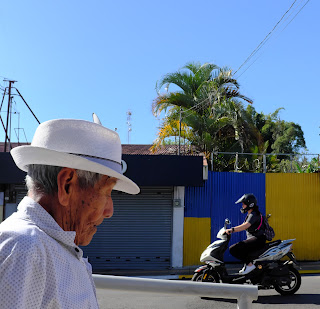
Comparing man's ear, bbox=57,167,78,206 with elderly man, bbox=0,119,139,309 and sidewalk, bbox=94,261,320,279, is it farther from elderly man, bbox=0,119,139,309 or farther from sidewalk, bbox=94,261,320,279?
sidewalk, bbox=94,261,320,279

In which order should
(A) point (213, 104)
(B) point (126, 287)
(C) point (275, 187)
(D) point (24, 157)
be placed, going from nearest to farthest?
(D) point (24, 157)
(B) point (126, 287)
(C) point (275, 187)
(A) point (213, 104)

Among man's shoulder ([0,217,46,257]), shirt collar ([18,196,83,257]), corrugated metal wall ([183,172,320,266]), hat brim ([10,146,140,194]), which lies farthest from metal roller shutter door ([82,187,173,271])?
man's shoulder ([0,217,46,257])

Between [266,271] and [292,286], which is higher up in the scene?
[266,271]

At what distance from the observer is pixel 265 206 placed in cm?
1467

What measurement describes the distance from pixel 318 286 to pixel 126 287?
7.53m

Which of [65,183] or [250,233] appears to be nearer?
[65,183]

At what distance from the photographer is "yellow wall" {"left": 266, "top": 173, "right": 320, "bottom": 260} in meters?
14.7

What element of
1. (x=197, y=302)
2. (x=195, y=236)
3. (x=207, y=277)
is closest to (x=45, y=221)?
(x=197, y=302)

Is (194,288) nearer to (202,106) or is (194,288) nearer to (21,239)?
(21,239)

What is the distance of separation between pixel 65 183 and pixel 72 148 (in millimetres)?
124

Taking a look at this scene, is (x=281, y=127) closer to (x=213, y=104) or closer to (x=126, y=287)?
(x=213, y=104)

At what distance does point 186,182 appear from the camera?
544 inches

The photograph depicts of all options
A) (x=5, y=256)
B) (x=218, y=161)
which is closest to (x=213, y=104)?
(x=218, y=161)

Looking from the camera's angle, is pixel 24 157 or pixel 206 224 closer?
pixel 24 157
